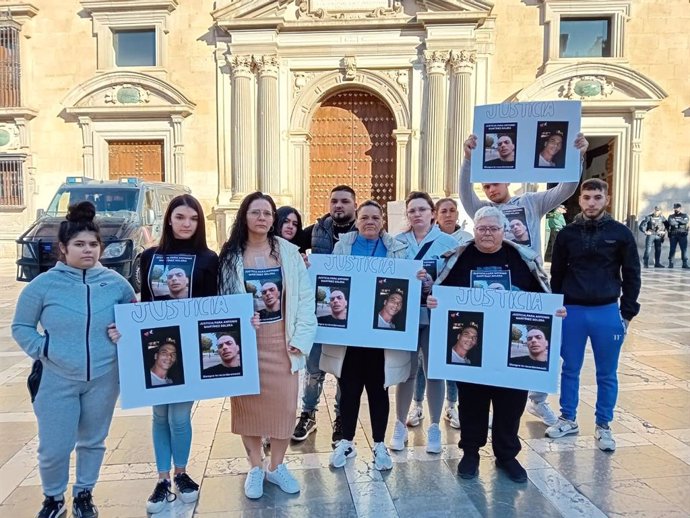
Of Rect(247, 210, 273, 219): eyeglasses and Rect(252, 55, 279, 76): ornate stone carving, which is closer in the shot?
Rect(247, 210, 273, 219): eyeglasses

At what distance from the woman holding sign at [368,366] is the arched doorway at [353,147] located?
41.4 ft

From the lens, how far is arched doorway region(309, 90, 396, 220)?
641 inches

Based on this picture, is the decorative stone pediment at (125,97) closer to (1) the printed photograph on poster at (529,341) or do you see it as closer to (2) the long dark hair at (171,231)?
(2) the long dark hair at (171,231)

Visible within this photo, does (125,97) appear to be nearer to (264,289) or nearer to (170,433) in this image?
(264,289)

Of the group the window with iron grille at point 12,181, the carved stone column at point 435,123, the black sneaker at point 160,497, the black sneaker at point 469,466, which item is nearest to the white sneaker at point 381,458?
the black sneaker at point 469,466

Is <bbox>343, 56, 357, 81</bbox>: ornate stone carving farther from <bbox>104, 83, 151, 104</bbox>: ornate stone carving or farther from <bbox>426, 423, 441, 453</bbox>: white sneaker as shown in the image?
<bbox>426, 423, 441, 453</bbox>: white sneaker

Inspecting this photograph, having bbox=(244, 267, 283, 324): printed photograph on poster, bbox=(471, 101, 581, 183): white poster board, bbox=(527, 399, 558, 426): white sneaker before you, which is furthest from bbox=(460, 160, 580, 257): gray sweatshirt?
bbox=(244, 267, 283, 324): printed photograph on poster

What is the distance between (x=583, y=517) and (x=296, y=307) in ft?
6.72

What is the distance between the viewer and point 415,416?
4.46 m

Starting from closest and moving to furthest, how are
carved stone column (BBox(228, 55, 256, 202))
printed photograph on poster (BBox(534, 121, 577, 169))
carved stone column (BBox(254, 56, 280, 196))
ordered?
printed photograph on poster (BBox(534, 121, 577, 169))
carved stone column (BBox(254, 56, 280, 196))
carved stone column (BBox(228, 55, 256, 202))

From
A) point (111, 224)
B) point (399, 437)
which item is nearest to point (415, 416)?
point (399, 437)

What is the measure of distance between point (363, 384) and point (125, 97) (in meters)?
15.6

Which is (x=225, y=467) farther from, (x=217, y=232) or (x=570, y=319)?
(x=217, y=232)

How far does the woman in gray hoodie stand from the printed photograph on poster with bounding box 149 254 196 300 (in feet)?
0.65
